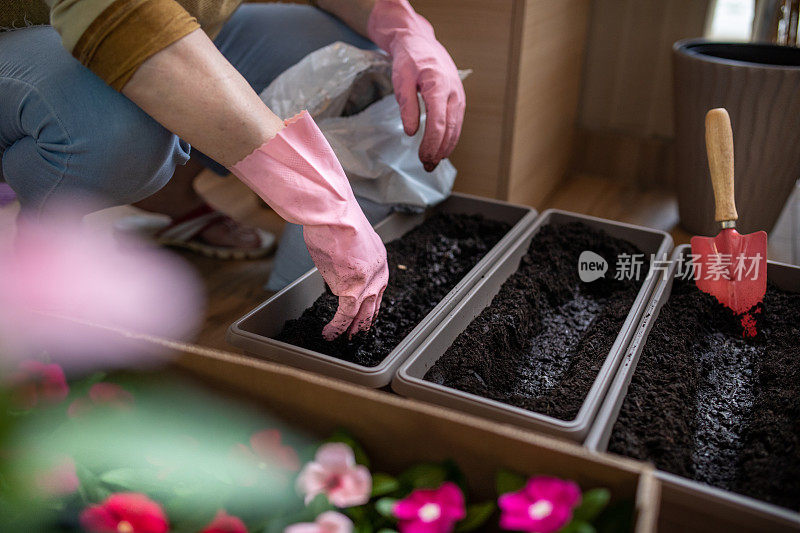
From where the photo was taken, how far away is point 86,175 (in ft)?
2.87

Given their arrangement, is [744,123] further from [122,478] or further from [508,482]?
[122,478]

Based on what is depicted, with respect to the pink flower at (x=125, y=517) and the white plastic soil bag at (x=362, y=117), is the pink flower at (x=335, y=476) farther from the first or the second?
the white plastic soil bag at (x=362, y=117)

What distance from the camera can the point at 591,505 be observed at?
0.49m

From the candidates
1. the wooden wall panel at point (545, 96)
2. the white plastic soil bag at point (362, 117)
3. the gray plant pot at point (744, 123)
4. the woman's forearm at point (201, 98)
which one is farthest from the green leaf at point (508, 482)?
the gray plant pot at point (744, 123)

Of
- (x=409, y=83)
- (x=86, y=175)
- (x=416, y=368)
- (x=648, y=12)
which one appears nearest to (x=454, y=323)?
(x=416, y=368)

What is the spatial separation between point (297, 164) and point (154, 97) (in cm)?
17

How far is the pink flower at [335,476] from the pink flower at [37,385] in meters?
0.26

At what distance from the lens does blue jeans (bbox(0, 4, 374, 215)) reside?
829 millimetres

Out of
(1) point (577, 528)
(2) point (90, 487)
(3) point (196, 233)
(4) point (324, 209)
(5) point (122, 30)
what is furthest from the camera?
(3) point (196, 233)

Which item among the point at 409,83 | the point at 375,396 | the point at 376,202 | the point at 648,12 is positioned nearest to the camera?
the point at 375,396

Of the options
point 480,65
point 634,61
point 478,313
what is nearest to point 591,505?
point 478,313

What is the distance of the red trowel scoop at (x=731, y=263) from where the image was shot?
0.94m

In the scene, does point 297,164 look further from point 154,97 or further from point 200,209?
point 200,209

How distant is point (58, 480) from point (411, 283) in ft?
2.02
